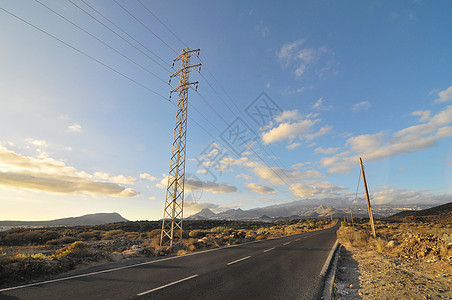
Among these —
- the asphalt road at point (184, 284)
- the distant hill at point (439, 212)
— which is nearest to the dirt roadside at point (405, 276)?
the asphalt road at point (184, 284)

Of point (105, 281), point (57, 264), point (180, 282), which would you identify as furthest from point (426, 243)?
point (57, 264)

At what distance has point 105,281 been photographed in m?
7.14

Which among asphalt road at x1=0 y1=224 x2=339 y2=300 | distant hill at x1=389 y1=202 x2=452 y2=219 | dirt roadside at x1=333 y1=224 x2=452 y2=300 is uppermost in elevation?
asphalt road at x1=0 y1=224 x2=339 y2=300

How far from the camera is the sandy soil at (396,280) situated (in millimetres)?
6434

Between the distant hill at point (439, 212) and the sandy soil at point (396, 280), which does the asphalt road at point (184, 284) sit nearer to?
the sandy soil at point (396, 280)

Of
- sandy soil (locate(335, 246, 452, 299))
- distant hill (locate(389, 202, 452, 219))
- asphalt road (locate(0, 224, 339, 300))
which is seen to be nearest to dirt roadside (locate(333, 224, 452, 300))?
sandy soil (locate(335, 246, 452, 299))

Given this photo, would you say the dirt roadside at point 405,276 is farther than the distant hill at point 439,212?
No

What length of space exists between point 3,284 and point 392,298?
12574 mm

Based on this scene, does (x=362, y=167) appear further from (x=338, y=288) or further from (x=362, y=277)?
(x=338, y=288)

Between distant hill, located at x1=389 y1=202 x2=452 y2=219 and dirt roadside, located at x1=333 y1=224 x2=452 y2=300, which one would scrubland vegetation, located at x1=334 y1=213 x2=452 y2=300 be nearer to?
dirt roadside, located at x1=333 y1=224 x2=452 y2=300

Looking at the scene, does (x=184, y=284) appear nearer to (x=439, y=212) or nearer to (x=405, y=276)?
(x=405, y=276)

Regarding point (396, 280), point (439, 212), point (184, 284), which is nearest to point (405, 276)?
point (396, 280)

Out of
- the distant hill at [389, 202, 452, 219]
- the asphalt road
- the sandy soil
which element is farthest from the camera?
the distant hill at [389, 202, 452, 219]

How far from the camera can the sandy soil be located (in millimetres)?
6434
